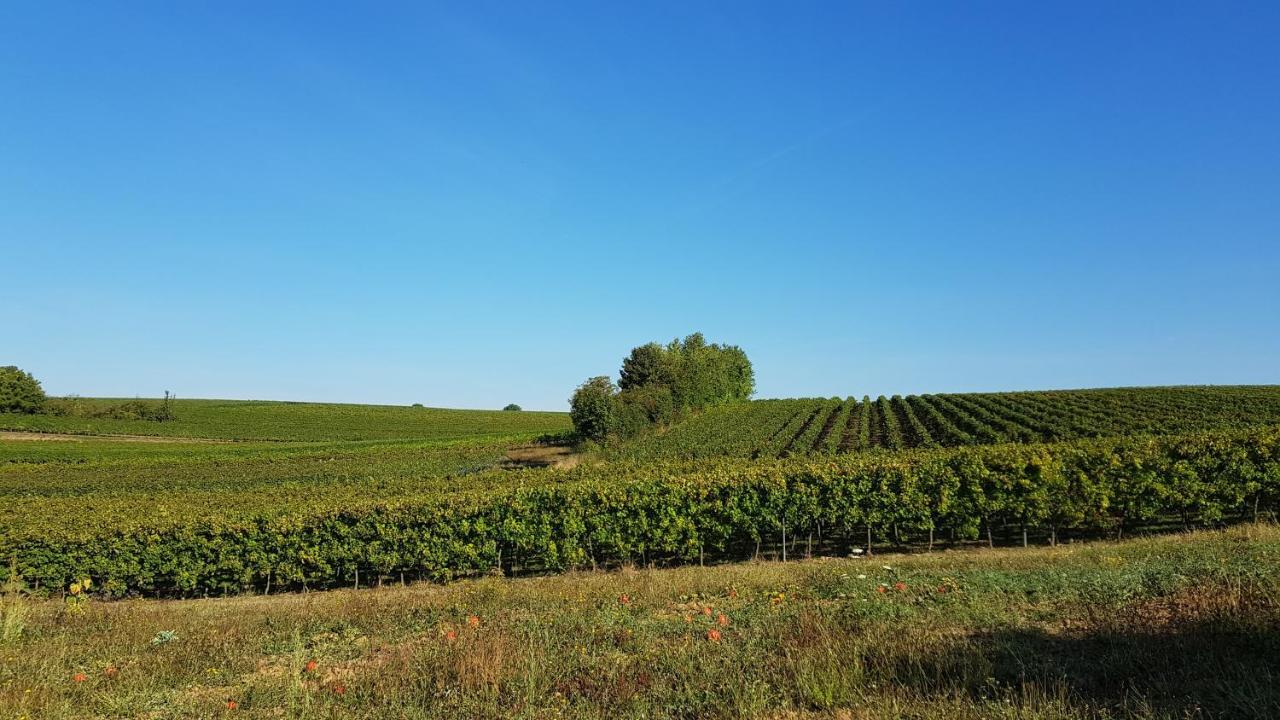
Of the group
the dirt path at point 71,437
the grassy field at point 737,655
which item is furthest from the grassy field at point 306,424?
the grassy field at point 737,655

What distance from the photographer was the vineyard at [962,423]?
43.8m

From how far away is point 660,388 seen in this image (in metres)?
81.1

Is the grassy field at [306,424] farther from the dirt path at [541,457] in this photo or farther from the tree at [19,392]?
the dirt path at [541,457]

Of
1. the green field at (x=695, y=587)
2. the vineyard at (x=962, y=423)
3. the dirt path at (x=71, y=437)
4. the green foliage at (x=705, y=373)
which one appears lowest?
the dirt path at (x=71, y=437)

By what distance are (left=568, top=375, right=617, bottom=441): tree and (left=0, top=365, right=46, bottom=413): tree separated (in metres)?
93.6

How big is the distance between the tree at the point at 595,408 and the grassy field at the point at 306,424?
950 inches

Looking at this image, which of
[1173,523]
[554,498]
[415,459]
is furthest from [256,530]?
[415,459]

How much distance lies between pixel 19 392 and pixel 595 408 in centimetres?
9719

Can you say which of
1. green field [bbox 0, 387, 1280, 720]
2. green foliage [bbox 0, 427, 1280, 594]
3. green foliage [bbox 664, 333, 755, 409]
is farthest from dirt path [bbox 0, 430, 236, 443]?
green foliage [bbox 0, 427, 1280, 594]

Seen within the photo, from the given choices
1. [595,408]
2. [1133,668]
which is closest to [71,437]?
[595,408]

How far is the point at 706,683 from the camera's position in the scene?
20.0 feet

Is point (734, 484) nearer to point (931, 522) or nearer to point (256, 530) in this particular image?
point (931, 522)

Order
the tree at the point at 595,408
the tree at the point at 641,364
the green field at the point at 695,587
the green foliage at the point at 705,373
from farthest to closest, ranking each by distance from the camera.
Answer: the tree at the point at 641,364 < the green foliage at the point at 705,373 < the tree at the point at 595,408 < the green field at the point at 695,587

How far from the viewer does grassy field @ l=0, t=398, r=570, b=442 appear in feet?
298
